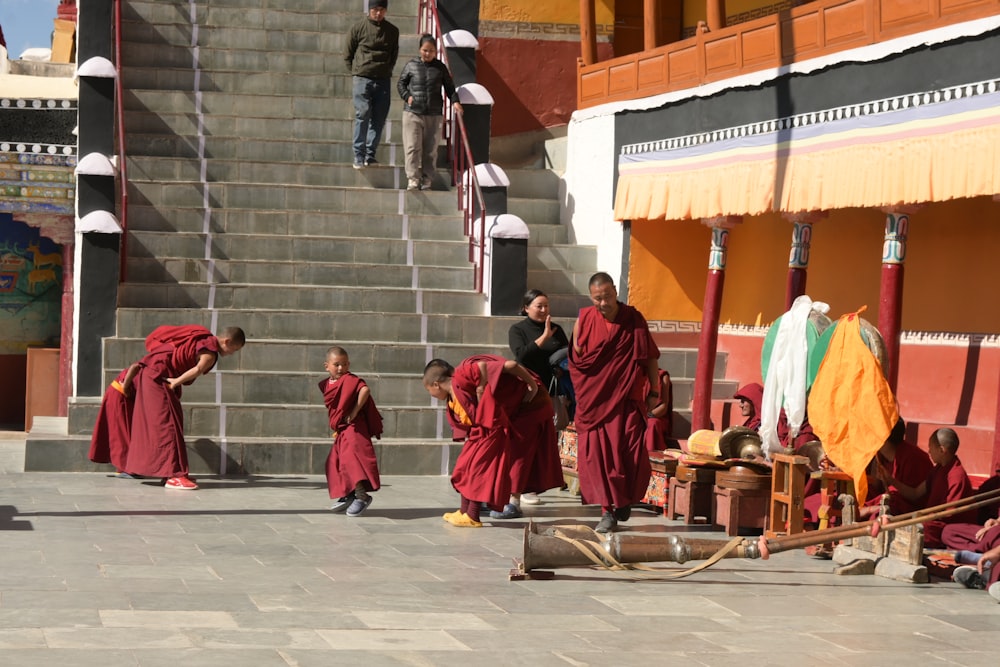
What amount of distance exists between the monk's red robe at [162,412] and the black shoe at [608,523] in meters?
3.22

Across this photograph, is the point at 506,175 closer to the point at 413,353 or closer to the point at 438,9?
the point at 438,9

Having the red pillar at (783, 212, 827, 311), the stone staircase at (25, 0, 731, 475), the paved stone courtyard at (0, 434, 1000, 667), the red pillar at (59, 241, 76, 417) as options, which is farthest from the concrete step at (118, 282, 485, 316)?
the paved stone courtyard at (0, 434, 1000, 667)

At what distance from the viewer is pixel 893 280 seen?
1170 cm

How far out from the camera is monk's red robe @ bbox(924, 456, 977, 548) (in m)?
9.41

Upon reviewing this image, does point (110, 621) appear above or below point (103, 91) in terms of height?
below

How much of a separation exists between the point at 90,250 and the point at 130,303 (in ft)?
1.98

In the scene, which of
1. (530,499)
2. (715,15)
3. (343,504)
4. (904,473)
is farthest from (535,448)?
(715,15)

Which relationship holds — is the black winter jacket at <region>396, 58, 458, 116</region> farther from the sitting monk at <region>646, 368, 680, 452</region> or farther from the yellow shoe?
the yellow shoe

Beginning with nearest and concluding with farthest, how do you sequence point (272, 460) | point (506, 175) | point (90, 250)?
1. point (272, 460)
2. point (90, 250)
3. point (506, 175)

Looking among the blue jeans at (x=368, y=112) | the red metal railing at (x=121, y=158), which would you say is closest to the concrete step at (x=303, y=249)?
the red metal railing at (x=121, y=158)

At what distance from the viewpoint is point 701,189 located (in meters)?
14.1

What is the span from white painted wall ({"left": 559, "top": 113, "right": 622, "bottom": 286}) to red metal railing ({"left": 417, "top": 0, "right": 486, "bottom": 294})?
1.16 metres

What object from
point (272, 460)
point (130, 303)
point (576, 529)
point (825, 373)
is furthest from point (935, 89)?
point (130, 303)

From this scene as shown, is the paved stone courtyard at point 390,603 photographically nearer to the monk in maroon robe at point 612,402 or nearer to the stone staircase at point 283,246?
the monk in maroon robe at point 612,402
